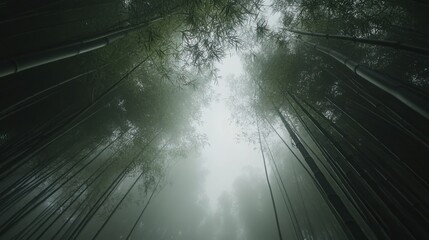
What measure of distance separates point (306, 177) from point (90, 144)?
6780 mm

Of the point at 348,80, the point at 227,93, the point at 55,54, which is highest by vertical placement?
the point at 227,93

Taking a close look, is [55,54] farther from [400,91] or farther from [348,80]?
[348,80]

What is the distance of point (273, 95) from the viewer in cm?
539

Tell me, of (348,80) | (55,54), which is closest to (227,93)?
(348,80)

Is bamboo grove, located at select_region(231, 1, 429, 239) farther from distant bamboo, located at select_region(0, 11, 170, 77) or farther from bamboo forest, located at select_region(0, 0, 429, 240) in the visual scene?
distant bamboo, located at select_region(0, 11, 170, 77)

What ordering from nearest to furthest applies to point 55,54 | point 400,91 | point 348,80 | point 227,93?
point 400,91 < point 55,54 < point 348,80 < point 227,93

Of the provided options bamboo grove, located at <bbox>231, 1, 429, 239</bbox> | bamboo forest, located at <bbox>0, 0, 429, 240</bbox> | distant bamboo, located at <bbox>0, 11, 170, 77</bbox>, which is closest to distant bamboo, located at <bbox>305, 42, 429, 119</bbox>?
bamboo forest, located at <bbox>0, 0, 429, 240</bbox>

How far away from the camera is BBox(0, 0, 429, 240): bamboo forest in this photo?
8.27 feet

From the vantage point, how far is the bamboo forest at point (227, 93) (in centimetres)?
252

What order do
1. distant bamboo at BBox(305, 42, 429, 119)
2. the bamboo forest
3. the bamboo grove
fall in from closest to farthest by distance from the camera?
distant bamboo at BBox(305, 42, 429, 119) < the bamboo forest < the bamboo grove

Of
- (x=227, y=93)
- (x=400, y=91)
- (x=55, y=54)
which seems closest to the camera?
(x=400, y=91)

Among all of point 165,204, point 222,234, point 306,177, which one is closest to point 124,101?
point 306,177

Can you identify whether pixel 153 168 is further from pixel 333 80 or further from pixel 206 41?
pixel 333 80

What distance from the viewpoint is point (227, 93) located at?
768cm
